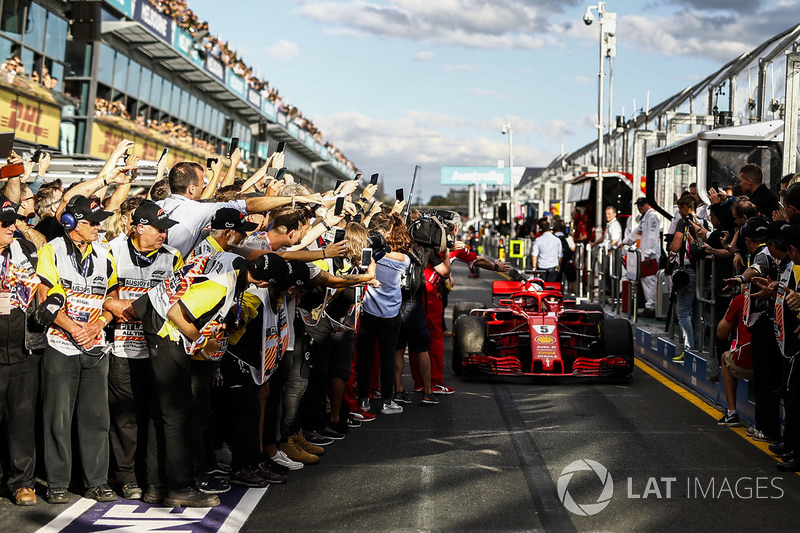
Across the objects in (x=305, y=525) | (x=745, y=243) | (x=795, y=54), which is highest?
(x=795, y=54)

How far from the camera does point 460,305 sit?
13.0 metres

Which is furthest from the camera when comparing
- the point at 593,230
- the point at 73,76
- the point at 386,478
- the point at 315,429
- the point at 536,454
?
the point at 73,76

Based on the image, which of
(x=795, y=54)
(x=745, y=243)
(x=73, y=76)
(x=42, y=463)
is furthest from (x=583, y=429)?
(x=73, y=76)

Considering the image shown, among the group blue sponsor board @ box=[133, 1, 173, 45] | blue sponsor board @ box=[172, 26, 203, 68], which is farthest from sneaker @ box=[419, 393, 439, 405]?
blue sponsor board @ box=[172, 26, 203, 68]

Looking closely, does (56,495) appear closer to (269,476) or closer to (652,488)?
(269,476)

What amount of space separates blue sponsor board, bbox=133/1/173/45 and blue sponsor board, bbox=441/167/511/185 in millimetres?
62191

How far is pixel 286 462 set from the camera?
6910mm

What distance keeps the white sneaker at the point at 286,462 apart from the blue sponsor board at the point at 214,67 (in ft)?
104

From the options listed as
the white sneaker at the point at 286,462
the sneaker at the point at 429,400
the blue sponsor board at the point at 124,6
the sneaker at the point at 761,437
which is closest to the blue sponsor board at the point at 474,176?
the blue sponsor board at the point at 124,6

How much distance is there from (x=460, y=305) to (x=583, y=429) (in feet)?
16.3

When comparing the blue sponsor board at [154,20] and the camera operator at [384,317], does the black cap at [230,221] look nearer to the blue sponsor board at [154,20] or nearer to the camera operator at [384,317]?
the camera operator at [384,317]

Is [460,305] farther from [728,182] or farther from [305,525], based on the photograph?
[305,525]

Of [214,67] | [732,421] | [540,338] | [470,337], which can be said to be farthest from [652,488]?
[214,67]

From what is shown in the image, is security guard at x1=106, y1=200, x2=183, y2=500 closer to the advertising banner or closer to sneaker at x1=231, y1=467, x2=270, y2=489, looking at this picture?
sneaker at x1=231, y1=467, x2=270, y2=489
